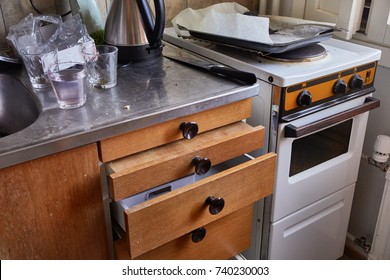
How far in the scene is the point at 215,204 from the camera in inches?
39.3

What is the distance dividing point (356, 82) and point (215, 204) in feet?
2.04

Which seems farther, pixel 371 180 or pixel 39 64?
pixel 371 180

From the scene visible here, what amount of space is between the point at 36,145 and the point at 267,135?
0.65 m

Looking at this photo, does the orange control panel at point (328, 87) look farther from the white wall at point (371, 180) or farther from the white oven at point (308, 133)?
the white wall at point (371, 180)

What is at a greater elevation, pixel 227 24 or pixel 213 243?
pixel 227 24

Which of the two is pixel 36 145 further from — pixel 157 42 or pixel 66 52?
pixel 157 42

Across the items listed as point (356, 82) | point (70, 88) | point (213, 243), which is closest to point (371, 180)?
point (356, 82)

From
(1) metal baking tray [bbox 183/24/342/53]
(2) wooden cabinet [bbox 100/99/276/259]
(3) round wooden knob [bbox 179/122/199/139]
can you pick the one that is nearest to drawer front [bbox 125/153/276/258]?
(2) wooden cabinet [bbox 100/99/276/259]

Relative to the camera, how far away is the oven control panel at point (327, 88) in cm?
117

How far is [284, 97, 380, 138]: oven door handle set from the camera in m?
1.18

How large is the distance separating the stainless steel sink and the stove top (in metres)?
0.55

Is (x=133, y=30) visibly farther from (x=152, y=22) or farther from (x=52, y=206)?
(x=52, y=206)

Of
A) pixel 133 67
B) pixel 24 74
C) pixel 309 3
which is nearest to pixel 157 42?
pixel 133 67

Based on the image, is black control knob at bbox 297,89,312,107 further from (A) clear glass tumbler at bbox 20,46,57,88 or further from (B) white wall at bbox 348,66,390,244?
(A) clear glass tumbler at bbox 20,46,57,88
